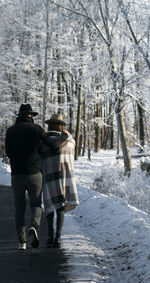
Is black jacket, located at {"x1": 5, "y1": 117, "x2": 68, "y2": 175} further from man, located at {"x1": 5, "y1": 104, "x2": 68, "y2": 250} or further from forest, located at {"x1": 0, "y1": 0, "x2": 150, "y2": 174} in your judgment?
forest, located at {"x1": 0, "y1": 0, "x2": 150, "y2": 174}

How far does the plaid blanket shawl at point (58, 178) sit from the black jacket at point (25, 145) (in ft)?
0.65

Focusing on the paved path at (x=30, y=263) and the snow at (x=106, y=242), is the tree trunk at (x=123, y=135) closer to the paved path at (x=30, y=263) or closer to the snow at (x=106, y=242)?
the snow at (x=106, y=242)

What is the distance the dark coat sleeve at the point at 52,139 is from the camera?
5711 mm

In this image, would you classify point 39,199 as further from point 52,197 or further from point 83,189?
point 83,189

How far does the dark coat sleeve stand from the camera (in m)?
5.71

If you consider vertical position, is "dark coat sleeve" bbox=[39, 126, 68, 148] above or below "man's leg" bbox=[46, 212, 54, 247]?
above

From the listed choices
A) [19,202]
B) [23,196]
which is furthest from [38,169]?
[19,202]

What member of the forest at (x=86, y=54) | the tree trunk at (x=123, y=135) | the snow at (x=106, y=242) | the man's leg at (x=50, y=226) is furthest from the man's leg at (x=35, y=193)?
the tree trunk at (x=123, y=135)

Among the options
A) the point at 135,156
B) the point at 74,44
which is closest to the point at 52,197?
the point at 74,44

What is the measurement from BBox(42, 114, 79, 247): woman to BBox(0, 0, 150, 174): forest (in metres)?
6.88

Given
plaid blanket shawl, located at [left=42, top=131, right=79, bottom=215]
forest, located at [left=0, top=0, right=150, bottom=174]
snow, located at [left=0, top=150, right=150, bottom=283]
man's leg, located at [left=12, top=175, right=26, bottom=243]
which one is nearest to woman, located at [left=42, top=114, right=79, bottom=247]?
plaid blanket shawl, located at [left=42, top=131, right=79, bottom=215]

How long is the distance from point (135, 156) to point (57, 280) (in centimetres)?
2391

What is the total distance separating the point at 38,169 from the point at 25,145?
1.37 ft

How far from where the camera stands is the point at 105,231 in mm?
7094
